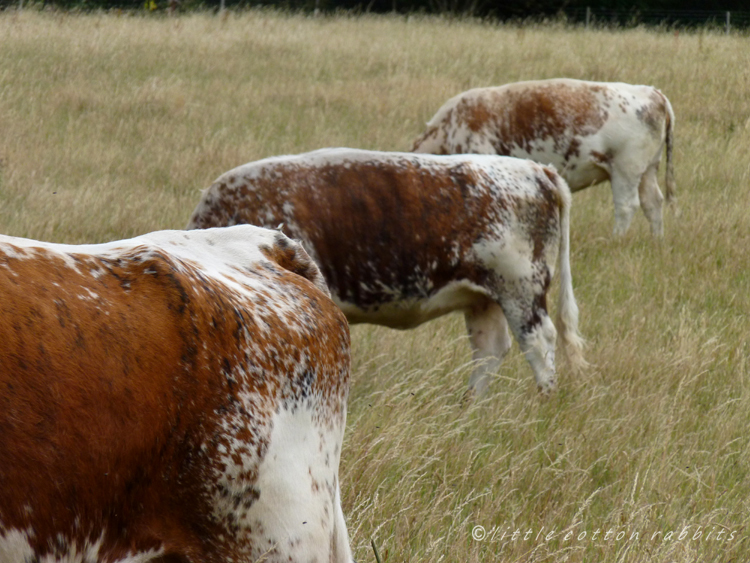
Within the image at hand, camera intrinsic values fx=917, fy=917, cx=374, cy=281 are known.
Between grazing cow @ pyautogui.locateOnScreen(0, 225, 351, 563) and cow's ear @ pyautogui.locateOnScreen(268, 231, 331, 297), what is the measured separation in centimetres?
25

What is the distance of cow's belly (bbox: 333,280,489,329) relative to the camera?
480 centimetres

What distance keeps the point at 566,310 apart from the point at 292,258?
3.05 m

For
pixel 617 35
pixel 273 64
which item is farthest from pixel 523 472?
pixel 617 35

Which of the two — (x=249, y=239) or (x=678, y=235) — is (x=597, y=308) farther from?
(x=249, y=239)

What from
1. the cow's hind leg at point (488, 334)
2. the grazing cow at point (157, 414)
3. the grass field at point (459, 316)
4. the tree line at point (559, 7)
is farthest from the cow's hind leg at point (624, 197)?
the tree line at point (559, 7)

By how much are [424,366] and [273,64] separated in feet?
36.6

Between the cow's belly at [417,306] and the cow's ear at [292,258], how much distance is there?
7.37 ft

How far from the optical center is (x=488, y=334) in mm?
5117

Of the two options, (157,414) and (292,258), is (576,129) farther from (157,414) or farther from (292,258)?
(157,414)

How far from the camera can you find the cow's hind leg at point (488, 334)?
5.08 metres

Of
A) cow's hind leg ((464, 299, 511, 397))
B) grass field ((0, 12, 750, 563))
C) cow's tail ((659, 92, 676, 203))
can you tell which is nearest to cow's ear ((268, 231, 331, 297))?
grass field ((0, 12, 750, 563))

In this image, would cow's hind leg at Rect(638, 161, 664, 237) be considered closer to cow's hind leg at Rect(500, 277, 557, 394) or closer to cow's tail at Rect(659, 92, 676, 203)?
cow's tail at Rect(659, 92, 676, 203)

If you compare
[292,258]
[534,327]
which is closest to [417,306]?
[534,327]

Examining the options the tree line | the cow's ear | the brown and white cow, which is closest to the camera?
the cow's ear
